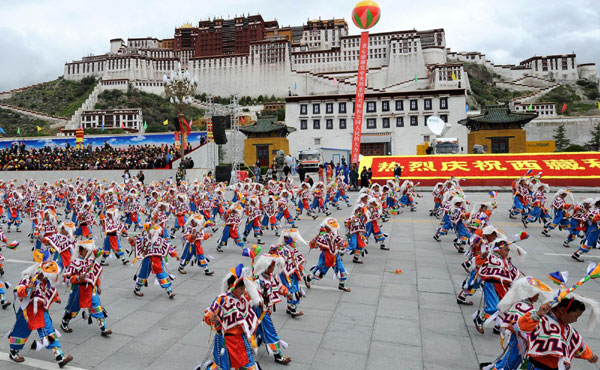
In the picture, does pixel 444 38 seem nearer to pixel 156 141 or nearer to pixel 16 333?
pixel 156 141

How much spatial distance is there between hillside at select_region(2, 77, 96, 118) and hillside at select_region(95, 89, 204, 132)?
7.41m

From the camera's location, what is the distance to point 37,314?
5383 mm

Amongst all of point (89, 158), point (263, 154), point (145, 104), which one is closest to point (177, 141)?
point (89, 158)

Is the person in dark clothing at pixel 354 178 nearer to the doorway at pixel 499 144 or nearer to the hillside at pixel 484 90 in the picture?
the doorway at pixel 499 144

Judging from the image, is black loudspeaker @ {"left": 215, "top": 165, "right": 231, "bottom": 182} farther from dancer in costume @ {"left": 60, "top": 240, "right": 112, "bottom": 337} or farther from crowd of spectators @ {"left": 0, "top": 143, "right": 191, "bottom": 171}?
dancer in costume @ {"left": 60, "top": 240, "right": 112, "bottom": 337}

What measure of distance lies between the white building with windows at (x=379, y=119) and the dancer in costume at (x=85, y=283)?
4357cm

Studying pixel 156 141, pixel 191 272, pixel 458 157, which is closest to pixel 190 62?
pixel 156 141

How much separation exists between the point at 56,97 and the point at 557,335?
10956 centimetres

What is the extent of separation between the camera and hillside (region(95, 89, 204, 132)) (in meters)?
79.4

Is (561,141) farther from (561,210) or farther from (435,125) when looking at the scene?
(561,210)

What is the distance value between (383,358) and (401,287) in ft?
10.2

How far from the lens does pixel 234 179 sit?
28781mm

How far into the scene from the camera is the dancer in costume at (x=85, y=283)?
6191 millimetres

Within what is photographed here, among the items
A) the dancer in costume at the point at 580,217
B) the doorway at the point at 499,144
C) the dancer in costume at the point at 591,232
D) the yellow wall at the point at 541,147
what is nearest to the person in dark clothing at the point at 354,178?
the dancer in costume at the point at 580,217
